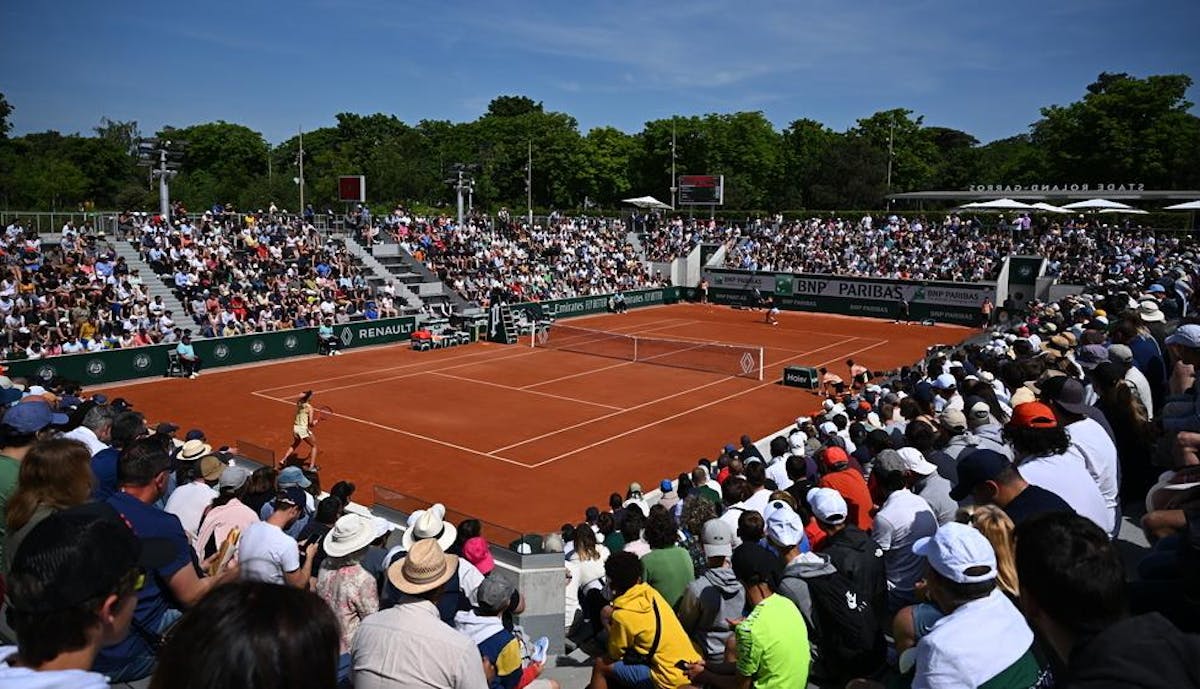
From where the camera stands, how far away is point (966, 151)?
94.4 m

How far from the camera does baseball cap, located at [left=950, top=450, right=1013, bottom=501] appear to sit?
5.15 meters

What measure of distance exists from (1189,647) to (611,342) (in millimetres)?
34031

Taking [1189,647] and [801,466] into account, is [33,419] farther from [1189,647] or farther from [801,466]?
[801,466]

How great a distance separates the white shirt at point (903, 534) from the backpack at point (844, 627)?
0.83m

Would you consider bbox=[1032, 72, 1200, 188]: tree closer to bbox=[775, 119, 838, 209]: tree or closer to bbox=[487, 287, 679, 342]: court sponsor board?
bbox=[775, 119, 838, 209]: tree

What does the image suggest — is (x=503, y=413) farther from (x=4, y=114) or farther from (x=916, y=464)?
(x=4, y=114)

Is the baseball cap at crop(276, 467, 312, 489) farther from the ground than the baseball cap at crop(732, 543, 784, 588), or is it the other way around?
the baseball cap at crop(732, 543, 784, 588)

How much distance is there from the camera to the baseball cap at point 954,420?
955 cm

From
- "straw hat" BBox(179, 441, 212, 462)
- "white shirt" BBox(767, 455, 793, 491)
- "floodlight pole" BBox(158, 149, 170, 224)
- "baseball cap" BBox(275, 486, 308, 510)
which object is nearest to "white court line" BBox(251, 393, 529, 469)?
"white shirt" BBox(767, 455, 793, 491)

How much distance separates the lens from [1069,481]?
5.71m

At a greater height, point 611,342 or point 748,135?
point 748,135

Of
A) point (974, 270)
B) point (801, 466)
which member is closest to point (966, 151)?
point (974, 270)

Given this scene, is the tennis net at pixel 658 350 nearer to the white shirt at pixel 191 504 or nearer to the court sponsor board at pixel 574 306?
the court sponsor board at pixel 574 306

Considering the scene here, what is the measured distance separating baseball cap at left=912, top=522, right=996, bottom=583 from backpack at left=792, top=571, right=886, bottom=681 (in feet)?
5.21
